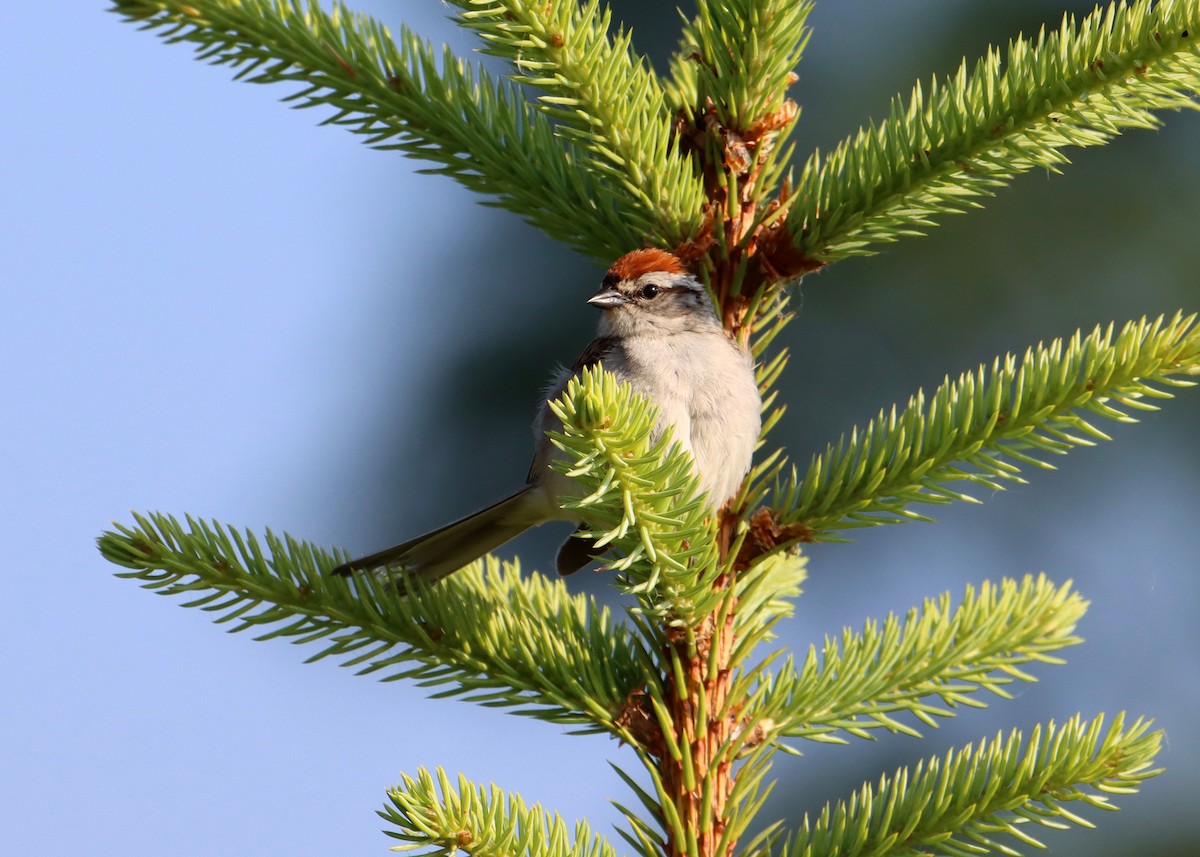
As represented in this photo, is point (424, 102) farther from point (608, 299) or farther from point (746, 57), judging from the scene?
point (608, 299)

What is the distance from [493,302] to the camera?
5734mm

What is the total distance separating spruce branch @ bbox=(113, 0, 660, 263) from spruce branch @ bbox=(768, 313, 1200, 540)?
579 millimetres

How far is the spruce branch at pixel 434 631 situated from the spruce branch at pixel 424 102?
0.74 meters

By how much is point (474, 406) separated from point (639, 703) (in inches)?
153

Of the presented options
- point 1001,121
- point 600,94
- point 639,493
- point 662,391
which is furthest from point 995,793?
point 662,391

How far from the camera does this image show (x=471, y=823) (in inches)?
58.7

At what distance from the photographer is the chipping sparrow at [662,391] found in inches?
98.0

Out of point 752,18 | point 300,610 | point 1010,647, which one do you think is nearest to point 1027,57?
point 752,18

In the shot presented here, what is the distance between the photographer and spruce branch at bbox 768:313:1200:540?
180 centimetres

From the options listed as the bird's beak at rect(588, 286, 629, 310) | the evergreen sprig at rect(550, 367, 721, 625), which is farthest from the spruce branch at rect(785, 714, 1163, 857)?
the bird's beak at rect(588, 286, 629, 310)

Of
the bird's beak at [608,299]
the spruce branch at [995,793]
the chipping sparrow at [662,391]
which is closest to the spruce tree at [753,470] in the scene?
the spruce branch at [995,793]

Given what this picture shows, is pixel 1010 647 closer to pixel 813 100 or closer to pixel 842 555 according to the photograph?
pixel 842 555

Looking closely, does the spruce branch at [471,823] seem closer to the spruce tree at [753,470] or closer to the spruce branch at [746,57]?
the spruce tree at [753,470]

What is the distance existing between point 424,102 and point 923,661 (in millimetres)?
1323
